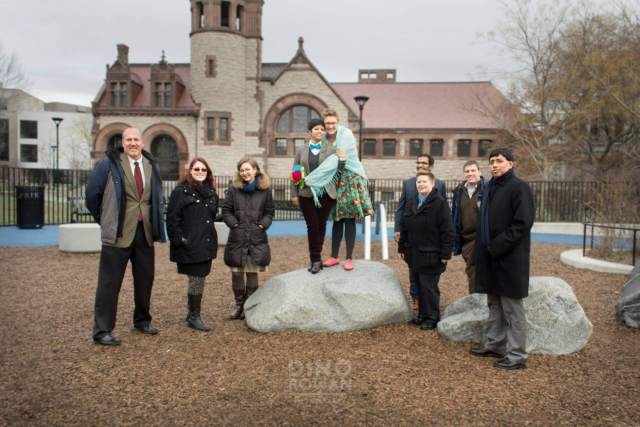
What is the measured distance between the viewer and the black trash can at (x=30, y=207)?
1664 centimetres

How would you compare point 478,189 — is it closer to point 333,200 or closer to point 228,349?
point 333,200

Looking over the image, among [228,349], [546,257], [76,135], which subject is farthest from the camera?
[76,135]

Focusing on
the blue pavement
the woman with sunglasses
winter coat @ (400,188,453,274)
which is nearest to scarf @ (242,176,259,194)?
the woman with sunglasses

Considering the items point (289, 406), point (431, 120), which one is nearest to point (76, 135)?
point (431, 120)

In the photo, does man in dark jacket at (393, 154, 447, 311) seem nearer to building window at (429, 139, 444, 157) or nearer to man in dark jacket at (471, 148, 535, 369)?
man in dark jacket at (471, 148, 535, 369)

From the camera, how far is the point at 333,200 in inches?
250

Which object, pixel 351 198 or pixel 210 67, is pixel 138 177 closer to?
pixel 351 198

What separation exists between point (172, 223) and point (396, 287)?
2.81 metres

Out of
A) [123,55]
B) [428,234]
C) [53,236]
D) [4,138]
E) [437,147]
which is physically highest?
[123,55]

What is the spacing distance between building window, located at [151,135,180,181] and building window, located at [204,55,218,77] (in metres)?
5.24

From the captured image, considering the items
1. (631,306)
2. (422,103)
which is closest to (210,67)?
(422,103)

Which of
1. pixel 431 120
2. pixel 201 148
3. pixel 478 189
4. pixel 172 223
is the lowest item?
pixel 172 223

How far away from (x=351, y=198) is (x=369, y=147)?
3163 centimetres

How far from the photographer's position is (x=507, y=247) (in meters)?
4.66
